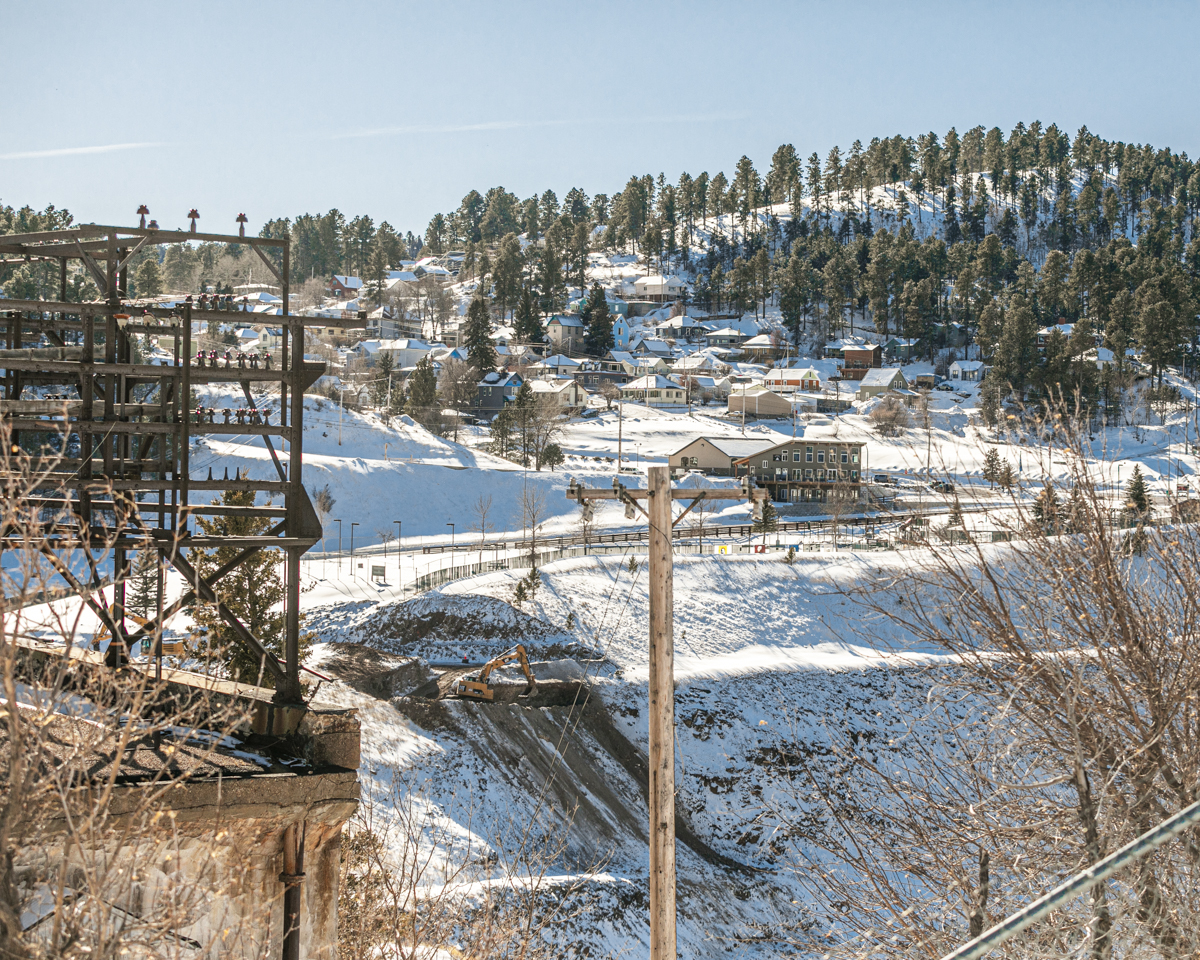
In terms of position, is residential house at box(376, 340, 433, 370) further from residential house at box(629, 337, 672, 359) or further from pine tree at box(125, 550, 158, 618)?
pine tree at box(125, 550, 158, 618)

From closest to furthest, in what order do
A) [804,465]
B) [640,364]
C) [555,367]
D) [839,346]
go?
[804,465]
[555,367]
[640,364]
[839,346]

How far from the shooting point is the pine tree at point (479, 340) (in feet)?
323

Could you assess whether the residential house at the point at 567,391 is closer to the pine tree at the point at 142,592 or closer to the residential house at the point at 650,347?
the residential house at the point at 650,347

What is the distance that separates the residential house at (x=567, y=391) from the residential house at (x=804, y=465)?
26.6 metres

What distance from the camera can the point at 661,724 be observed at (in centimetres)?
866

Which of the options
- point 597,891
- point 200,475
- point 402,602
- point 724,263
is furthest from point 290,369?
point 724,263

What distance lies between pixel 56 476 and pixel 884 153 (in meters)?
191

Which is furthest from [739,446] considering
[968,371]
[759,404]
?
[968,371]

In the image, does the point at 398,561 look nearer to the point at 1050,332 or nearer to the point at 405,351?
the point at 405,351

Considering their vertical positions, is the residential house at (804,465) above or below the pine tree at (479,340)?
below

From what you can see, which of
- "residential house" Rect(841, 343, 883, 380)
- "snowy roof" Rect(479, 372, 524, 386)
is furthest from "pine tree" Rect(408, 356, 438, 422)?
"residential house" Rect(841, 343, 883, 380)

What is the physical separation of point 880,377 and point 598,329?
34.0 meters

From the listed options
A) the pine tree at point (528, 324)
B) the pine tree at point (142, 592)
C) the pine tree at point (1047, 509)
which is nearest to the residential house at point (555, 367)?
the pine tree at point (528, 324)

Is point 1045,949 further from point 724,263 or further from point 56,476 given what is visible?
point 724,263
